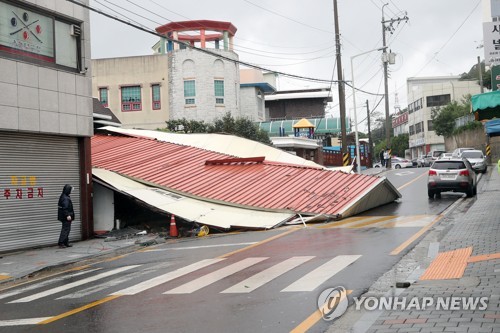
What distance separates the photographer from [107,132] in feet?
96.5

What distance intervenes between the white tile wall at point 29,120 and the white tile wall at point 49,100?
0.36 m

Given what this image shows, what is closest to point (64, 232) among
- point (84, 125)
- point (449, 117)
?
point (84, 125)

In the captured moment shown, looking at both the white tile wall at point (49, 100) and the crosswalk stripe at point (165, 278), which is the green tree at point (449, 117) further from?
the crosswalk stripe at point (165, 278)

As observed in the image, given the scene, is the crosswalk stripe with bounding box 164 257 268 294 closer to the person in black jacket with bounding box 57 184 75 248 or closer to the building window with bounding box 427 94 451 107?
the person in black jacket with bounding box 57 184 75 248

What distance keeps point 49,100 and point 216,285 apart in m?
10.3

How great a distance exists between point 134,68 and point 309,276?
146 ft

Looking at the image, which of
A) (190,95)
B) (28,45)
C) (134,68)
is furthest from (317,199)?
(134,68)

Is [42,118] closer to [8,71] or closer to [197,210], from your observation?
[8,71]

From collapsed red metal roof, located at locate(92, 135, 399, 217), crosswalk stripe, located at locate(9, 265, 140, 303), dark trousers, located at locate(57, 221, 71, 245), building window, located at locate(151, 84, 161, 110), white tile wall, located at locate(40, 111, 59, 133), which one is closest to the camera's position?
crosswalk stripe, located at locate(9, 265, 140, 303)

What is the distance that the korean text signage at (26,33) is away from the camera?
15594 mm

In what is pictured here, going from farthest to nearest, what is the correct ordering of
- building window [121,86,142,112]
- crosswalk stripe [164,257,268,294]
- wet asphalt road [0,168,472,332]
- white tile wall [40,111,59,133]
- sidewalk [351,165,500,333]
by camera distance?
building window [121,86,142,112] < white tile wall [40,111,59,133] < crosswalk stripe [164,257,268,294] < wet asphalt road [0,168,472,332] < sidewalk [351,165,500,333]

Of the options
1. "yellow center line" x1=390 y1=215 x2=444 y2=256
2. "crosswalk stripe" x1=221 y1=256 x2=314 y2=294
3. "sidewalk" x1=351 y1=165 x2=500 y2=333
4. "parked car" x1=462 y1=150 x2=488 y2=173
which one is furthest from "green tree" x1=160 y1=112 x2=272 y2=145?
"crosswalk stripe" x1=221 y1=256 x2=314 y2=294

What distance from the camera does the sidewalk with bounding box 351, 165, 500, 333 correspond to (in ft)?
19.1

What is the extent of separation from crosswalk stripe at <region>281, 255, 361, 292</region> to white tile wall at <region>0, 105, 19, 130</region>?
9.89 metres
